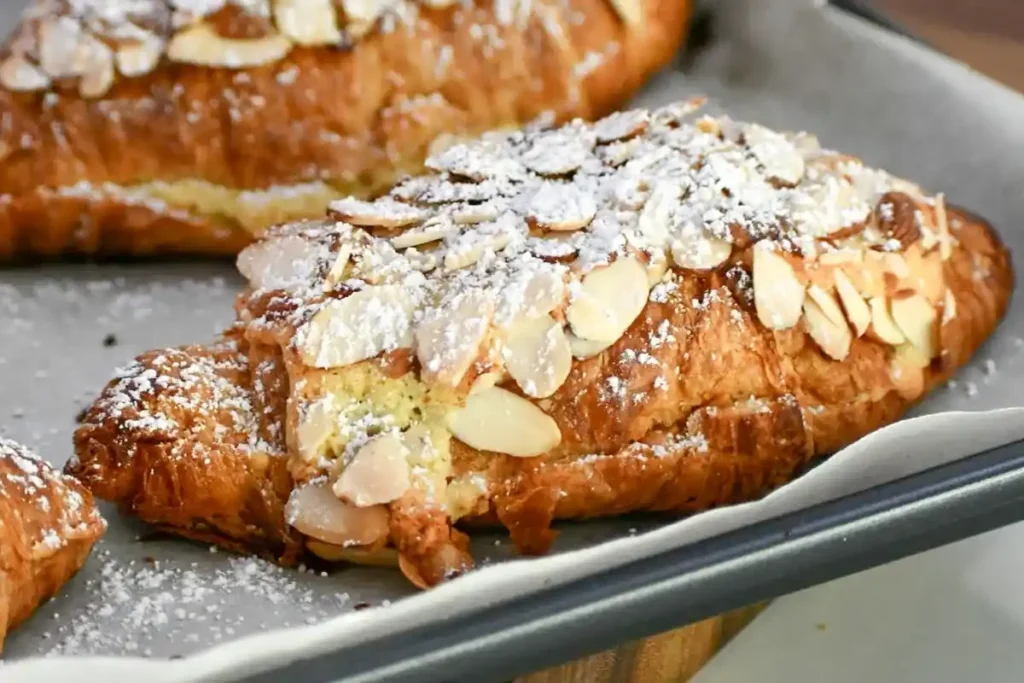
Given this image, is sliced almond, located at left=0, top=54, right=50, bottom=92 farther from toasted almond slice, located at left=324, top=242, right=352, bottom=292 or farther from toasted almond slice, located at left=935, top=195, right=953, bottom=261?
toasted almond slice, located at left=935, top=195, right=953, bottom=261

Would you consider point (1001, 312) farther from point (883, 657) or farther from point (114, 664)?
point (114, 664)

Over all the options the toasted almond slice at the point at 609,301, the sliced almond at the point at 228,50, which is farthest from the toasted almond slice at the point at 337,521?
the sliced almond at the point at 228,50

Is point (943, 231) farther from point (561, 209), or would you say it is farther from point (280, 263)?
point (280, 263)

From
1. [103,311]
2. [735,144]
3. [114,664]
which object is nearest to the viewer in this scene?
[114,664]

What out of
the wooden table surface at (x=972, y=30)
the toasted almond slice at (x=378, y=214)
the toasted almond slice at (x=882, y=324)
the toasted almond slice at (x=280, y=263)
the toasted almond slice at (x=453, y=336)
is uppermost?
the toasted almond slice at (x=378, y=214)

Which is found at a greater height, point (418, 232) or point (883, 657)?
point (418, 232)

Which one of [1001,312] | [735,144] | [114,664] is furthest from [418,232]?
[1001,312]

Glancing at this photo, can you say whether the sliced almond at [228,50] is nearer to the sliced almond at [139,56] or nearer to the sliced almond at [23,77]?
the sliced almond at [139,56]
